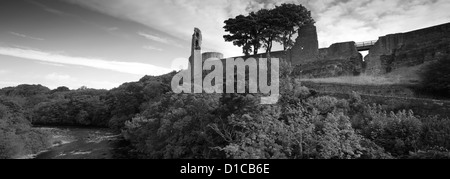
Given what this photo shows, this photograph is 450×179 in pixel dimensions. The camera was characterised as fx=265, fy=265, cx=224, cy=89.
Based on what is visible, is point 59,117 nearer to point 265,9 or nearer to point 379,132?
point 265,9

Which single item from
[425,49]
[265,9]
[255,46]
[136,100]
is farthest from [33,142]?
[425,49]

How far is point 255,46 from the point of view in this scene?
3141cm

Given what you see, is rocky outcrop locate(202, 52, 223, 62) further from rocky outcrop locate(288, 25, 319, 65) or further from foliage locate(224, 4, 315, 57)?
rocky outcrop locate(288, 25, 319, 65)

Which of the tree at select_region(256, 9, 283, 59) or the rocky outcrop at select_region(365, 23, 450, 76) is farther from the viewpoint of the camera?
the tree at select_region(256, 9, 283, 59)

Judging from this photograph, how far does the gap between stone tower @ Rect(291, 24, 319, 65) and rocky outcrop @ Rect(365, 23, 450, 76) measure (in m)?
5.16

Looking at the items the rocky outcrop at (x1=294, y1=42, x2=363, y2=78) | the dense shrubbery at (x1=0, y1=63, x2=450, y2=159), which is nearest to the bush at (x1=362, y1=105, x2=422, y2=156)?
the dense shrubbery at (x1=0, y1=63, x2=450, y2=159)

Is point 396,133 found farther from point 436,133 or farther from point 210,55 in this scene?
point 210,55

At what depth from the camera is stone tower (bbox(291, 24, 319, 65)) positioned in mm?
27969

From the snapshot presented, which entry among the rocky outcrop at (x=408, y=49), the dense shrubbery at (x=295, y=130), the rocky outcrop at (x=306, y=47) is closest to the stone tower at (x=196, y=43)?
the rocky outcrop at (x=306, y=47)

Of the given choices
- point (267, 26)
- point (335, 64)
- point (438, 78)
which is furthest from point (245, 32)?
point (438, 78)

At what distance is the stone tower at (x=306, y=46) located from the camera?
91.8ft

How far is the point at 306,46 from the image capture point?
28391mm

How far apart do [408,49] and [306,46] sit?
9.24 meters
